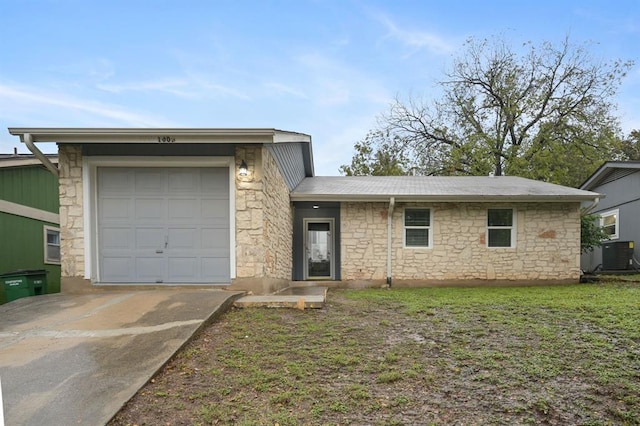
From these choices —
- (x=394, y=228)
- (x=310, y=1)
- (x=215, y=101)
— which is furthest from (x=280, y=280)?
(x=215, y=101)

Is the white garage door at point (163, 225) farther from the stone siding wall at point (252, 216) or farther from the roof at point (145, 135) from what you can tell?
the roof at point (145, 135)

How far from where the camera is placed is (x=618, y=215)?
13422mm

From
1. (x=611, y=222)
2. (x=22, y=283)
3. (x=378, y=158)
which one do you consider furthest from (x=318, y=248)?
(x=378, y=158)

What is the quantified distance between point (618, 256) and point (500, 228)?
5190mm

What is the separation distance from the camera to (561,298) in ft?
24.0

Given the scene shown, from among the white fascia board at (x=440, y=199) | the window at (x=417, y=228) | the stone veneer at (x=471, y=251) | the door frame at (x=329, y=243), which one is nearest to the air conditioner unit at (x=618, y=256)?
the stone veneer at (x=471, y=251)

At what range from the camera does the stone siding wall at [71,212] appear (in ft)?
22.5

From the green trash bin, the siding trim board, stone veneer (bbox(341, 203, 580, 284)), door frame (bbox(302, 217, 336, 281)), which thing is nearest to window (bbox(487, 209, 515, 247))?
stone veneer (bbox(341, 203, 580, 284))

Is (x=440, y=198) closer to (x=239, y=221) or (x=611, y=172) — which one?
(x=239, y=221)

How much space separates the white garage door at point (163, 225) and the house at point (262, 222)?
0.02m

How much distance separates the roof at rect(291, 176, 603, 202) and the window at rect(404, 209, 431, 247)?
560 millimetres

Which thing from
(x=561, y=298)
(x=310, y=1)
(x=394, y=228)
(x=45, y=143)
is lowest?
(x=561, y=298)

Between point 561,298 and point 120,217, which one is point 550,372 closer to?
point 561,298

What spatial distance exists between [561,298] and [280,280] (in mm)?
5836
